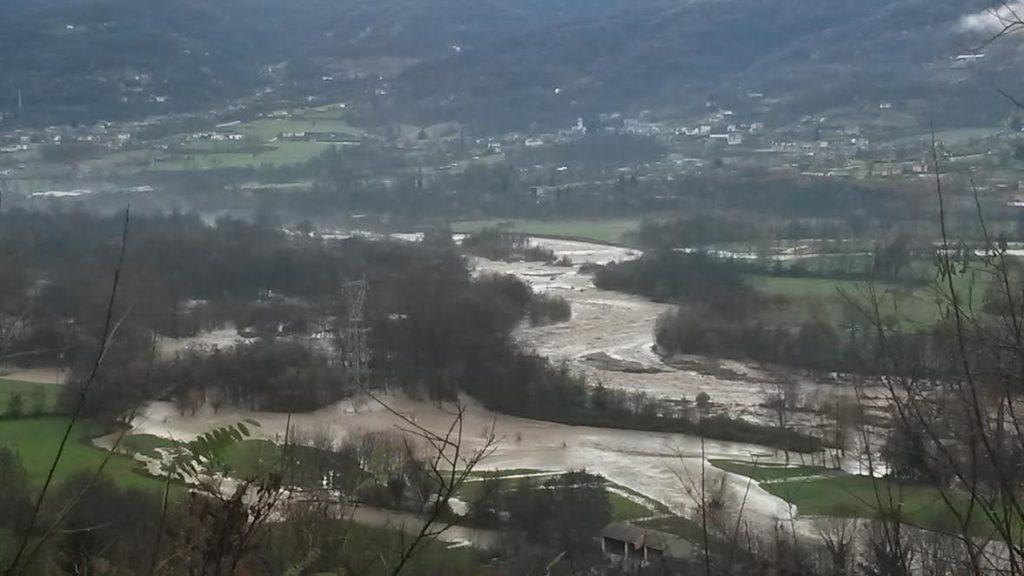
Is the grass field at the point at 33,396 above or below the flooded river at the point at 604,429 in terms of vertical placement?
above

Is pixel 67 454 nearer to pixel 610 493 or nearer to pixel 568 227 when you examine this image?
pixel 610 493

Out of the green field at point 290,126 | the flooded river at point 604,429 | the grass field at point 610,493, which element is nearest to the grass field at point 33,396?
the flooded river at point 604,429

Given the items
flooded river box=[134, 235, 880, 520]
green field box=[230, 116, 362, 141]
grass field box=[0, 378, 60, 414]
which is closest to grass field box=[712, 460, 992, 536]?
flooded river box=[134, 235, 880, 520]

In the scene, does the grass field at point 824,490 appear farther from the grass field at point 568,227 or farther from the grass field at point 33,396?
the grass field at point 568,227

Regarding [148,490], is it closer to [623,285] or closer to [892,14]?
[623,285]

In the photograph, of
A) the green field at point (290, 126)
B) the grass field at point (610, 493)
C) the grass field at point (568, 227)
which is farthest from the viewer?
the green field at point (290, 126)

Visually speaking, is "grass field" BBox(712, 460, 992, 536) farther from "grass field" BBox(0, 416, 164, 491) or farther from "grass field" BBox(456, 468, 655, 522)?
"grass field" BBox(0, 416, 164, 491)

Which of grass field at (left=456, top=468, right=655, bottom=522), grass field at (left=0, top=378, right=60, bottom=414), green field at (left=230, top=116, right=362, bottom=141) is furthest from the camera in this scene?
green field at (left=230, top=116, right=362, bottom=141)
